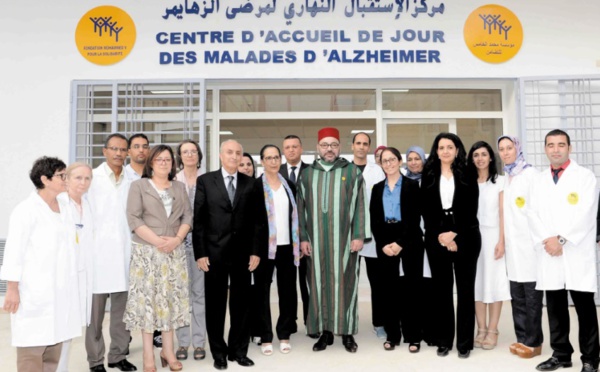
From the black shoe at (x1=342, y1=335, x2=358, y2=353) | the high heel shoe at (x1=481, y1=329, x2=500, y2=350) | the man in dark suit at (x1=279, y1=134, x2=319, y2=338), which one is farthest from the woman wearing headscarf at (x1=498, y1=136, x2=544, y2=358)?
the man in dark suit at (x1=279, y1=134, x2=319, y2=338)

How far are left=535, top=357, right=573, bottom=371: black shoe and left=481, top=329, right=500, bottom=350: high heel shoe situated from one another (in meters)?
0.45

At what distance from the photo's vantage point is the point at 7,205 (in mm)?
5418

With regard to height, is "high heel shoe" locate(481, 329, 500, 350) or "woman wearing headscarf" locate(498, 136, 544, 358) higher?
"woman wearing headscarf" locate(498, 136, 544, 358)

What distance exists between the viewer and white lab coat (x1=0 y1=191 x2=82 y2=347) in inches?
91.5

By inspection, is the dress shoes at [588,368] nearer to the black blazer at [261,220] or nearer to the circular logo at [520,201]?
the circular logo at [520,201]

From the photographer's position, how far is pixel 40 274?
2.37 m

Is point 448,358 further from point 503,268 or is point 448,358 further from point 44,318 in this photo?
point 44,318

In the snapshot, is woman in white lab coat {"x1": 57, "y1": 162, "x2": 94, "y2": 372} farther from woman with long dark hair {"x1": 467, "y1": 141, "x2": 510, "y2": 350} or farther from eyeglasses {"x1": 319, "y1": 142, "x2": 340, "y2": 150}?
woman with long dark hair {"x1": 467, "y1": 141, "x2": 510, "y2": 350}

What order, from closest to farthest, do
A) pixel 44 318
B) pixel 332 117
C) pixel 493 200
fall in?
pixel 44 318
pixel 493 200
pixel 332 117

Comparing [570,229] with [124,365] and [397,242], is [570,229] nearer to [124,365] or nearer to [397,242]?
[397,242]

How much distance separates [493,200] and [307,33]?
10.1 feet

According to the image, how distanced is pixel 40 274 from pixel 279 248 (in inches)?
64.4

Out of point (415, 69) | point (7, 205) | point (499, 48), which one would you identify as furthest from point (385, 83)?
point (7, 205)

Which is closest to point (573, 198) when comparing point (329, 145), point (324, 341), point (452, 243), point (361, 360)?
point (452, 243)
